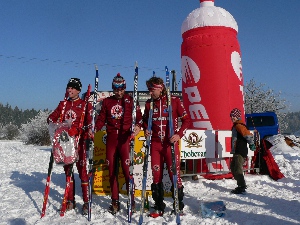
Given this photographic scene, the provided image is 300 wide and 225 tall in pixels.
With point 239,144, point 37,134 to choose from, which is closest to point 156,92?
point 239,144

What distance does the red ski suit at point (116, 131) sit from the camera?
5.02 meters

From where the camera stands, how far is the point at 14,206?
5414 millimetres

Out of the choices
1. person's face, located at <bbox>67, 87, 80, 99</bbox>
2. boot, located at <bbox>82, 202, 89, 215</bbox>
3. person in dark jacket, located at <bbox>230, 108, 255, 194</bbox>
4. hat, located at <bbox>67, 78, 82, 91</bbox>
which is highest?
hat, located at <bbox>67, 78, 82, 91</bbox>

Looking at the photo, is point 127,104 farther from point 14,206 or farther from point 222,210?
point 14,206

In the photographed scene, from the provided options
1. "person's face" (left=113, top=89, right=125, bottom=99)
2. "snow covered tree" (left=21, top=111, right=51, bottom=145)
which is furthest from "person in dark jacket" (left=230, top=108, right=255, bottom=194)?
"snow covered tree" (left=21, top=111, right=51, bottom=145)

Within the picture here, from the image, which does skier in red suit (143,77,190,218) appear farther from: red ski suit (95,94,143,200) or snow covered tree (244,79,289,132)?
snow covered tree (244,79,289,132)

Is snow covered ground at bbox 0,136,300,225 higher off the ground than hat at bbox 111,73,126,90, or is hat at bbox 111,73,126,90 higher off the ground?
hat at bbox 111,73,126,90

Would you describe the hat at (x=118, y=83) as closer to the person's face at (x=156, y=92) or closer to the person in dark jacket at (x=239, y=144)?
the person's face at (x=156, y=92)

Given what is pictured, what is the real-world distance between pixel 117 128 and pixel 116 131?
0.05 m

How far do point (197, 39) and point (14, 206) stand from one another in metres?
6.12

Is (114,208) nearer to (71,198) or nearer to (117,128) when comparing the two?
(71,198)

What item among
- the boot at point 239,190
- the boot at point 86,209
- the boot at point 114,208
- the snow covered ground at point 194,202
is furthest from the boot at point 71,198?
the boot at point 239,190

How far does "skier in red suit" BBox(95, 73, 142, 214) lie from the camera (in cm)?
502

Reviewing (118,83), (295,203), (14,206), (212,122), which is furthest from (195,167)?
(14,206)
